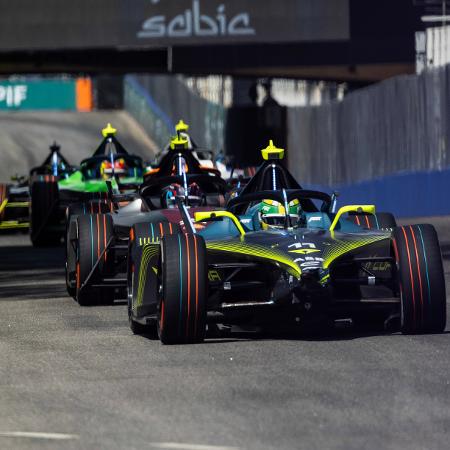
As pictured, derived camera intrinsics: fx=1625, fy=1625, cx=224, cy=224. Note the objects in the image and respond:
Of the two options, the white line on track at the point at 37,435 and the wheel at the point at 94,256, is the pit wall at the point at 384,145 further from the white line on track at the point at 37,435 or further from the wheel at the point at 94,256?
the white line on track at the point at 37,435

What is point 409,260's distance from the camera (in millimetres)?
10953

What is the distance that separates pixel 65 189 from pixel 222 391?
16.2m

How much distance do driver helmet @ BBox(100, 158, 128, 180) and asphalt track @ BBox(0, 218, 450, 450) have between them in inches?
474

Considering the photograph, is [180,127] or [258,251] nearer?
[258,251]

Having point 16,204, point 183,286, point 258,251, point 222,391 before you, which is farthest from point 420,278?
point 16,204

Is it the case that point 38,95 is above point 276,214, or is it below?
above

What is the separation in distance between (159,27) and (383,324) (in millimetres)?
34922

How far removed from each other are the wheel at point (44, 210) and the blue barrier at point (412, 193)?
19.3 ft

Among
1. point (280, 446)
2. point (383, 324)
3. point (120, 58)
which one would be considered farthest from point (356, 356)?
point (120, 58)

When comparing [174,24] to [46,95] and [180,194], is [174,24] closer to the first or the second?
[180,194]

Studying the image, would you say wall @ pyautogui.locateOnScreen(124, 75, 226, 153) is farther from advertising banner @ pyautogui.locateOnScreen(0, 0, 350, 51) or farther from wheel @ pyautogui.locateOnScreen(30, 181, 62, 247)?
wheel @ pyautogui.locateOnScreen(30, 181, 62, 247)

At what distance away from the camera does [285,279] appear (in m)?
11.0

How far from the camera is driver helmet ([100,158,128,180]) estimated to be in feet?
81.3

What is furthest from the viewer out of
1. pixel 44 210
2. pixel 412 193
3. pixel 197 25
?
pixel 197 25
